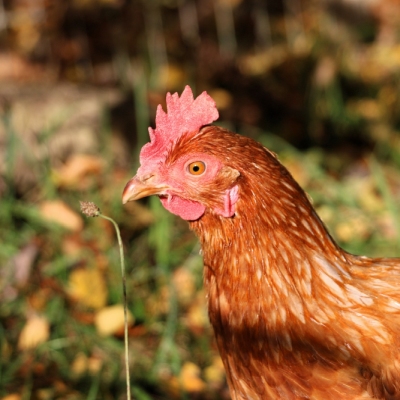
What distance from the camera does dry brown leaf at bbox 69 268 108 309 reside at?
2.60m

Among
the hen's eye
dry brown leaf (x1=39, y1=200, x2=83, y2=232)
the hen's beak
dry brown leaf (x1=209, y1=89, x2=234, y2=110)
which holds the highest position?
dry brown leaf (x1=209, y1=89, x2=234, y2=110)

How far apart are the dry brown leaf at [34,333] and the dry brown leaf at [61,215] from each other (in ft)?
1.89

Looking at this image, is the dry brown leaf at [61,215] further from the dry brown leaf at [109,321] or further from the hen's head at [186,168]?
the hen's head at [186,168]

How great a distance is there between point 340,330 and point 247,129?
8.45ft

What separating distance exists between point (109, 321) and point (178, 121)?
1199 mm

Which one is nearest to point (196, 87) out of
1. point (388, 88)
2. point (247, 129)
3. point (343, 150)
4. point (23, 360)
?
point (247, 129)

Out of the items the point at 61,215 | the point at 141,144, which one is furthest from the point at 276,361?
the point at 141,144

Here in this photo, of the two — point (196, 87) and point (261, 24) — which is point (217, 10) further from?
point (196, 87)

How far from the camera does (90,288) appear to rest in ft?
8.59

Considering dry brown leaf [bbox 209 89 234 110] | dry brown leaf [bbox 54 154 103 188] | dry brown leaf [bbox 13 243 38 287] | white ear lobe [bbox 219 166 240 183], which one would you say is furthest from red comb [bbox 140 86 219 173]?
dry brown leaf [bbox 209 89 234 110]

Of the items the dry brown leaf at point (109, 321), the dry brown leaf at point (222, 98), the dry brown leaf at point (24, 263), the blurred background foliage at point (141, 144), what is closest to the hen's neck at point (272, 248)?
the blurred background foliage at point (141, 144)

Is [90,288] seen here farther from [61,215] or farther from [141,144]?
[141,144]

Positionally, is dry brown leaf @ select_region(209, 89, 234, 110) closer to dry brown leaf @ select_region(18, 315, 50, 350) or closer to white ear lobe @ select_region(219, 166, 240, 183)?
dry brown leaf @ select_region(18, 315, 50, 350)

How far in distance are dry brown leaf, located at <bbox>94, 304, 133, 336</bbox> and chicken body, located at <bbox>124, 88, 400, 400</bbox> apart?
1010mm
